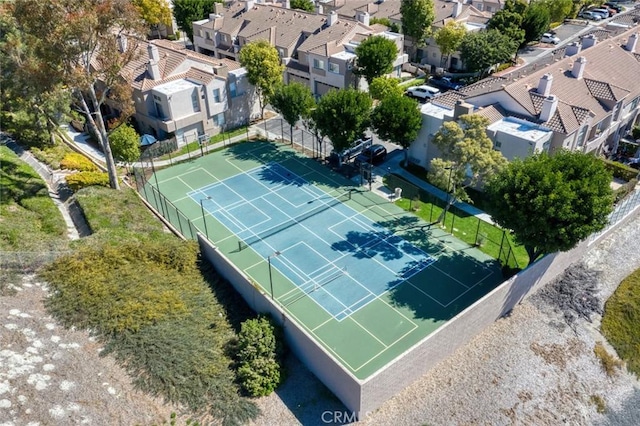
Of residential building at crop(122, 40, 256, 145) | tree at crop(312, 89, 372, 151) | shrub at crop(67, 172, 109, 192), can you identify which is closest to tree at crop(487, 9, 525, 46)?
tree at crop(312, 89, 372, 151)

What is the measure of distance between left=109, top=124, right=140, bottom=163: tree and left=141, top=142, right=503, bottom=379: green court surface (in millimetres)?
3213

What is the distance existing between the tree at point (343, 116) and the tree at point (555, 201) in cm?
1530

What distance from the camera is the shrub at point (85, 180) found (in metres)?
37.6

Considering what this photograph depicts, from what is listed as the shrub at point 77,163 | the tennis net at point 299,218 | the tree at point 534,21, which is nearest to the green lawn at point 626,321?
the tennis net at point 299,218

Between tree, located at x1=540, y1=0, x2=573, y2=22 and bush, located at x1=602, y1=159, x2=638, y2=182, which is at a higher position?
tree, located at x1=540, y1=0, x2=573, y2=22

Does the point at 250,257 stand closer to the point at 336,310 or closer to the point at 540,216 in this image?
the point at 336,310

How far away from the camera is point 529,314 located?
28453 mm

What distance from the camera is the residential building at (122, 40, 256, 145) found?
46.7 m

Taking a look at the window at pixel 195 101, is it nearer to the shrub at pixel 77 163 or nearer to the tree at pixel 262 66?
the tree at pixel 262 66

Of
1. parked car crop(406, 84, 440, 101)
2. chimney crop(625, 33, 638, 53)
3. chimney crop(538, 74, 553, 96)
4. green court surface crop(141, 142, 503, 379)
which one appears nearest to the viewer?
green court surface crop(141, 142, 503, 379)

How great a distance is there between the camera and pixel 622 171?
136 ft

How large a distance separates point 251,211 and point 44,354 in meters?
18.4

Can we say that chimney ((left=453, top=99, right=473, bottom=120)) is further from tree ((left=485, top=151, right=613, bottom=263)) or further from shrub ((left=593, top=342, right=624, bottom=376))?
shrub ((left=593, top=342, right=624, bottom=376))

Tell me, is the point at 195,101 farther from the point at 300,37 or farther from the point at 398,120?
the point at 398,120
